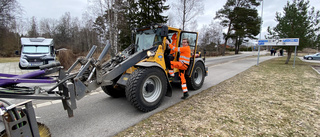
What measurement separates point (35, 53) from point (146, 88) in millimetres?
11801

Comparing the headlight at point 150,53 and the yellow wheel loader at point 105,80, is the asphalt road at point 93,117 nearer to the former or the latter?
the yellow wheel loader at point 105,80

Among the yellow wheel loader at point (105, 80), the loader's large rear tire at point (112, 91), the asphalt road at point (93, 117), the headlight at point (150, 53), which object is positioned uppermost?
the headlight at point (150, 53)

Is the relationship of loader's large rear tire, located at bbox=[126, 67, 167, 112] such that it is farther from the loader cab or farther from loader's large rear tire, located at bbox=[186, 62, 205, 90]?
loader's large rear tire, located at bbox=[186, 62, 205, 90]

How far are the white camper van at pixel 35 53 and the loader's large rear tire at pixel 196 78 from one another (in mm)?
10811

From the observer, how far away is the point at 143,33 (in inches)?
184

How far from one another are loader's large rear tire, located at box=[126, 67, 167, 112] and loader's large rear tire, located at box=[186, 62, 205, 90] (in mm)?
1682

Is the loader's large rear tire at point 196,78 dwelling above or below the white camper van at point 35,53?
below

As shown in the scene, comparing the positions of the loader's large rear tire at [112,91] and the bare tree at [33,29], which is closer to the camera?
the loader's large rear tire at [112,91]

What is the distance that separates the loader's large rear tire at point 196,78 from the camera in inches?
213

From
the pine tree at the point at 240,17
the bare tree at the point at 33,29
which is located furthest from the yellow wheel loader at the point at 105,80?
the bare tree at the point at 33,29

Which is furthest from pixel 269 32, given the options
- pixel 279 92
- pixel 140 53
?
pixel 140 53

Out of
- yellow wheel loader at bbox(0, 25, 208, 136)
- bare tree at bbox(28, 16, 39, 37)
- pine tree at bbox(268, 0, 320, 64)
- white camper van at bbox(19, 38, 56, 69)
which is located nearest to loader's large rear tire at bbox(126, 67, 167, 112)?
yellow wheel loader at bbox(0, 25, 208, 136)

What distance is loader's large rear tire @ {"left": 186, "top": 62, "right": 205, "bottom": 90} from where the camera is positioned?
5.41 m

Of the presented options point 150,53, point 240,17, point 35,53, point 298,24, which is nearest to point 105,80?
point 150,53
